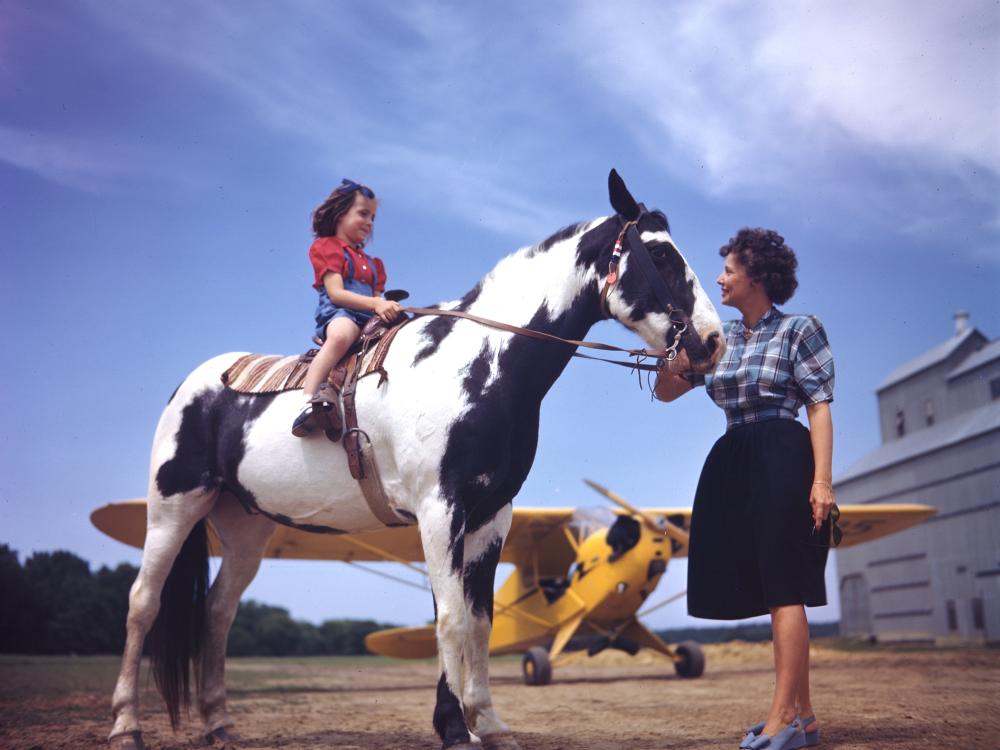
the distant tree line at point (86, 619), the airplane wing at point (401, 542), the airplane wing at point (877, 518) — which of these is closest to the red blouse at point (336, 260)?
the airplane wing at point (401, 542)

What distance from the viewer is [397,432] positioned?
3594 mm

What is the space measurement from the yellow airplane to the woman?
645 centimetres

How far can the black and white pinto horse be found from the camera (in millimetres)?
3361

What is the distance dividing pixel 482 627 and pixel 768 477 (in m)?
1.43

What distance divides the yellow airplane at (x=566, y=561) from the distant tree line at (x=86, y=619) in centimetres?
453

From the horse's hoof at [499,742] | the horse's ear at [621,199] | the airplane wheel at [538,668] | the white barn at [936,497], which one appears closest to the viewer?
the horse's hoof at [499,742]

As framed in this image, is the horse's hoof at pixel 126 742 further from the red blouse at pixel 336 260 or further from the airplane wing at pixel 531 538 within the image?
the airplane wing at pixel 531 538

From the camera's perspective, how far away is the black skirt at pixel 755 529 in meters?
3.25

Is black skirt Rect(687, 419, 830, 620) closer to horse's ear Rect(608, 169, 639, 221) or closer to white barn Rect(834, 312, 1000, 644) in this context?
horse's ear Rect(608, 169, 639, 221)

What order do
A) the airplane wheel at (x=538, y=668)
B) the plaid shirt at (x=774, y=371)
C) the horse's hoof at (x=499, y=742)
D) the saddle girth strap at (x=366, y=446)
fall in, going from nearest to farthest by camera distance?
the plaid shirt at (x=774, y=371) → the horse's hoof at (x=499, y=742) → the saddle girth strap at (x=366, y=446) → the airplane wheel at (x=538, y=668)

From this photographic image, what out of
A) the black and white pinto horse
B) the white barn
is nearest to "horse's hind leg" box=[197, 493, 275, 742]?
the black and white pinto horse

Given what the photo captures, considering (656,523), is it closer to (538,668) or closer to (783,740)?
(538,668)

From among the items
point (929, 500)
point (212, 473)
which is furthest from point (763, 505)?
point (929, 500)

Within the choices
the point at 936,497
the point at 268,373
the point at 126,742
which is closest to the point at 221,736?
the point at 126,742
